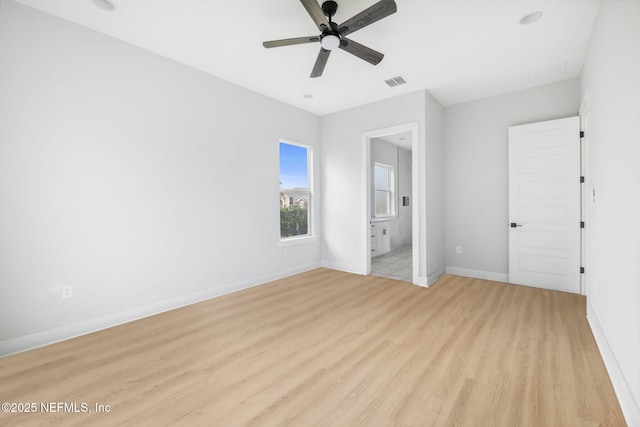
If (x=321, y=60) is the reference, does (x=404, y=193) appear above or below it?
below

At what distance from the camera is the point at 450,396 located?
1.77 meters

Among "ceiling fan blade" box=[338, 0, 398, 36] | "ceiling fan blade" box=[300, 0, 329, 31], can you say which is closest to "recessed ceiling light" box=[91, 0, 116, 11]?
"ceiling fan blade" box=[300, 0, 329, 31]

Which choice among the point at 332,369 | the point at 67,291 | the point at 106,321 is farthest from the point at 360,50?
the point at 106,321

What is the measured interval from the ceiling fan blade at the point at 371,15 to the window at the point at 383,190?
16.1 ft

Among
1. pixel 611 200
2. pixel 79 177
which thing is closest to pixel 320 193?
pixel 79 177

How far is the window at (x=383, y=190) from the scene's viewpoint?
23.7ft

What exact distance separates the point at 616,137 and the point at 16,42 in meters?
4.75

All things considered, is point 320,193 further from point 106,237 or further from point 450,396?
point 450,396

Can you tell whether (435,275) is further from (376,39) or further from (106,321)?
(106,321)

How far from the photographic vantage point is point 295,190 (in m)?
5.04

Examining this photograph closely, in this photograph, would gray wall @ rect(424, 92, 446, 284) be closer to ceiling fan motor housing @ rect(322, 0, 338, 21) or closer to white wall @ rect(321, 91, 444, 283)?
white wall @ rect(321, 91, 444, 283)

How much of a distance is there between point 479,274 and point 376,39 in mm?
3875

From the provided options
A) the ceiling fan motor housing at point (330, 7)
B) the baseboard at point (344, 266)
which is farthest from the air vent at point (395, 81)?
the baseboard at point (344, 266)

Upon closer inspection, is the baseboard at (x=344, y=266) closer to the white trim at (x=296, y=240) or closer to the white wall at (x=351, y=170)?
the white wall at (x=351, y=170)
